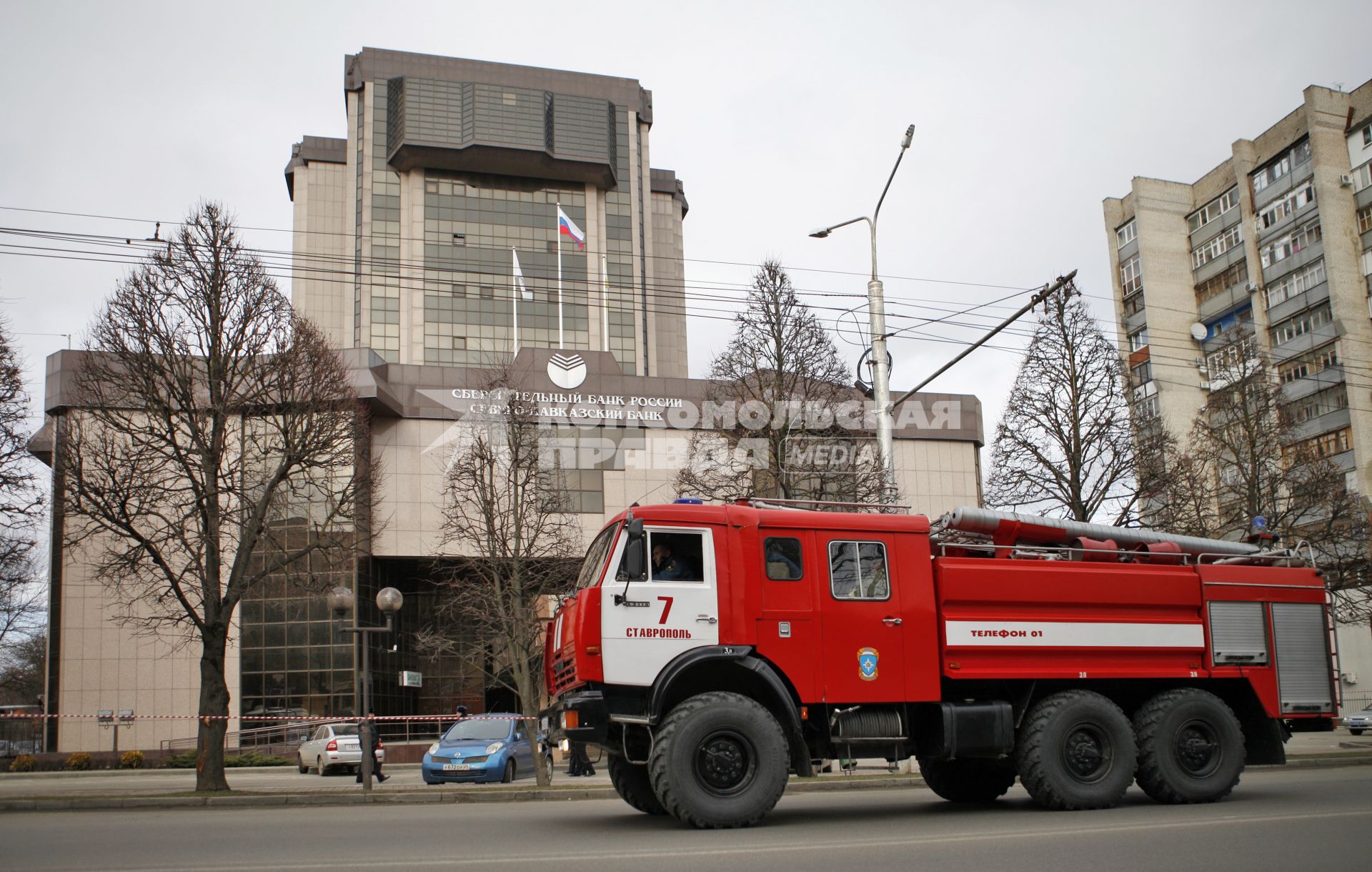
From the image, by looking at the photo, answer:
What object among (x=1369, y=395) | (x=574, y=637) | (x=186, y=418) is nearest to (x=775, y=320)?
(x=186, y=418)

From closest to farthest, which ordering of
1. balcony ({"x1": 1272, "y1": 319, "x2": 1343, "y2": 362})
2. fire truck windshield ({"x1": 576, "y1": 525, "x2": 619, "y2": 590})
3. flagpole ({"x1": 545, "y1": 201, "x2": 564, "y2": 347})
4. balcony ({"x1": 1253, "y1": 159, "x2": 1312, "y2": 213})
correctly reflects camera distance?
fire truck windshield ({"x1": 576, "y1": 525, "x2": 619, "y2": 590}) < balcony ({"x1": 1272, "y1": 319, "x2": 1343, "y2": 362}) < balcony ({"x1": 1253, "y1": 159, "x2": 1312, "y2": 213}) < flagpole ({"x1": 545, "y1": 201, "x2": 564, "y2": 347})

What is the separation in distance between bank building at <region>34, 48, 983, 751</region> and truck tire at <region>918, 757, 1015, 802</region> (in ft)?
108

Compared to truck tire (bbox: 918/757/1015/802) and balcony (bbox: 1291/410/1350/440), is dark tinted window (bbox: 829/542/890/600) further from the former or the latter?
balcony (bbox: 1291/410/1350/440)

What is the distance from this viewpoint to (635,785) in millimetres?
11453

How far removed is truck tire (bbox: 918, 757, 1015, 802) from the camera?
12773mm

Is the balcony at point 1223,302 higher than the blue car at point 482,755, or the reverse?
the balcony at point 1223,302

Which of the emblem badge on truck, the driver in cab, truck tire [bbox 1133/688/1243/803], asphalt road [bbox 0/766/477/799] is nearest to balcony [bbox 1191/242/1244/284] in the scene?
asphalt road [bbox 0/766/477/799]

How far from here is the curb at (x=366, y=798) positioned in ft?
51.9

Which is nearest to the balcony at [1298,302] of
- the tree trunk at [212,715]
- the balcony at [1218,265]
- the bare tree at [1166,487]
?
the balcony at [1218,265]

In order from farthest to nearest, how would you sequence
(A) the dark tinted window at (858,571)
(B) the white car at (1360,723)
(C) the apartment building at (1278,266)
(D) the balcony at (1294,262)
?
(D) the balcony at (1294,262) → (C) the apartment building at (1278,266) → (B) the white car at (1360,723) → (A) the dark tinted window at (858,571)

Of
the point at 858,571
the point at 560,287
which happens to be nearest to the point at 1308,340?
the point at 560,287

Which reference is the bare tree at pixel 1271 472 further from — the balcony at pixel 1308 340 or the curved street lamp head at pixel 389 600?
the balcony at pixel 1308 340

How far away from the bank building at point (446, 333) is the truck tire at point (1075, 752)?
114 feet

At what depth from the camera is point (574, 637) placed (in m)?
10.4
